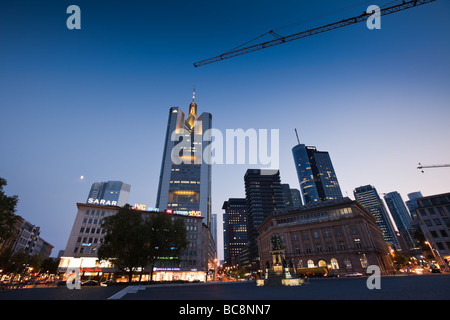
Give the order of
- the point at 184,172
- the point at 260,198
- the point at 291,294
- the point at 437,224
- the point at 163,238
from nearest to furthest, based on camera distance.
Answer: the point at 291,294 → the point at 163,238 → the point at 437,224 → the point at 184,172 → the point at 260,198

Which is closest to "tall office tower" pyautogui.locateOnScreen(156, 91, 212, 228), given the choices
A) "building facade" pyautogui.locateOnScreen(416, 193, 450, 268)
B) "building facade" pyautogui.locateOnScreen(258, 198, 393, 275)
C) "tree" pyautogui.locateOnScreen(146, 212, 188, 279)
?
"building facade" pyautogui.locateOnScreen(258, 198, 393, 275)

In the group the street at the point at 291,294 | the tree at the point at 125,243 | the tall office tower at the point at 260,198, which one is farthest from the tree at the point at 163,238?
the tall office tower at the point at 260,198

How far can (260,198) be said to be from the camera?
176 m

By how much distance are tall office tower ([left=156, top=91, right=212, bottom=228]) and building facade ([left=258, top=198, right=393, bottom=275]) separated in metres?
65.0

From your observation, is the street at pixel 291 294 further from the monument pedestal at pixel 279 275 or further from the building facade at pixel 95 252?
the building facade at pixel 95 252

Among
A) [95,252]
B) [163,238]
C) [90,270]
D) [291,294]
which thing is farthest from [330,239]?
[90,270]

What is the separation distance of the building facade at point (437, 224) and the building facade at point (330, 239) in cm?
1534

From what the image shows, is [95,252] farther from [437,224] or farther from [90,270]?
[437,224]

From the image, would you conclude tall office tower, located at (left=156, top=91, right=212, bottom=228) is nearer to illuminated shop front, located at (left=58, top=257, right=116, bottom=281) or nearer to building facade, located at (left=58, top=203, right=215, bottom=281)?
building facade, located at (left=58, top=203, right=215, bottom=281)

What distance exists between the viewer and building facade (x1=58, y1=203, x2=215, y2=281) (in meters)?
71.1

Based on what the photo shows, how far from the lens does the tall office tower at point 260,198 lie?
541 feet

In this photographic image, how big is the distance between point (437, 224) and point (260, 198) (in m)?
113
